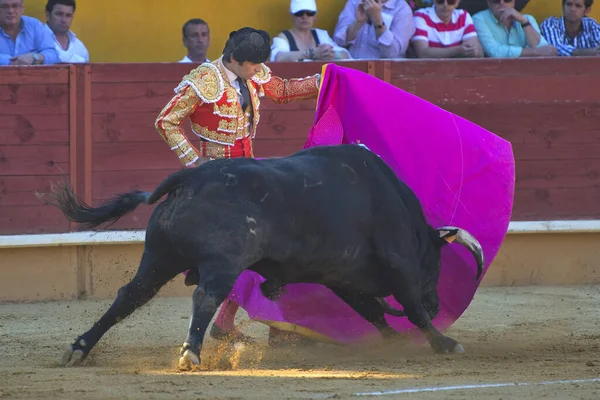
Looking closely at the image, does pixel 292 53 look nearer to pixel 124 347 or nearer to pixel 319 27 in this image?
pixel 319 27

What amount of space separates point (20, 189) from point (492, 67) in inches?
114

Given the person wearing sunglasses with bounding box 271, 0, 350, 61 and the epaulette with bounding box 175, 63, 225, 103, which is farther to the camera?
the person wearing sunglasses with bounding box 271, 0, 350, 61

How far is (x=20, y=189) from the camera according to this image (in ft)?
21.9

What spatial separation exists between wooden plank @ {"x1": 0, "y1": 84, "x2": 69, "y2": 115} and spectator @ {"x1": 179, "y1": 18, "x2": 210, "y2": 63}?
2.70ft

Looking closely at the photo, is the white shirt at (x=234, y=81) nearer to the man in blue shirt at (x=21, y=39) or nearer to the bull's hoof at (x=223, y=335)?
the bull's hoof at (x=223, y=335)

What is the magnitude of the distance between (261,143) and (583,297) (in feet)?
6.73

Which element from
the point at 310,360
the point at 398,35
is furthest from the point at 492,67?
the point at 310,360

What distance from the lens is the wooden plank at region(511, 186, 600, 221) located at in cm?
722

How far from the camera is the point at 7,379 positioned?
404 cm

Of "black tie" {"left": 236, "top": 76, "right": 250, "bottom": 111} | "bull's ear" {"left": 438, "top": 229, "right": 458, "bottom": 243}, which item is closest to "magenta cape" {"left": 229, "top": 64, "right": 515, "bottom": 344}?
"bull's ear" {"left": 438, "top": 229, "right": 458, "bottom": 243}

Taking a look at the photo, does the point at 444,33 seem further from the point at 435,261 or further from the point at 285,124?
the point at 435,261

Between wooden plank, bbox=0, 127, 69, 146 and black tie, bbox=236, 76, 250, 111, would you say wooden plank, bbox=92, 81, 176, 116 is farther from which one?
black tie, bbox=236, 76, 250, 111

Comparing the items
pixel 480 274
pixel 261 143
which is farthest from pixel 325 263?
pixel 261 143

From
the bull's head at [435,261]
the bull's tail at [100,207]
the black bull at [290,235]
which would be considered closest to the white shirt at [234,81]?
the black bull at [290,235]
